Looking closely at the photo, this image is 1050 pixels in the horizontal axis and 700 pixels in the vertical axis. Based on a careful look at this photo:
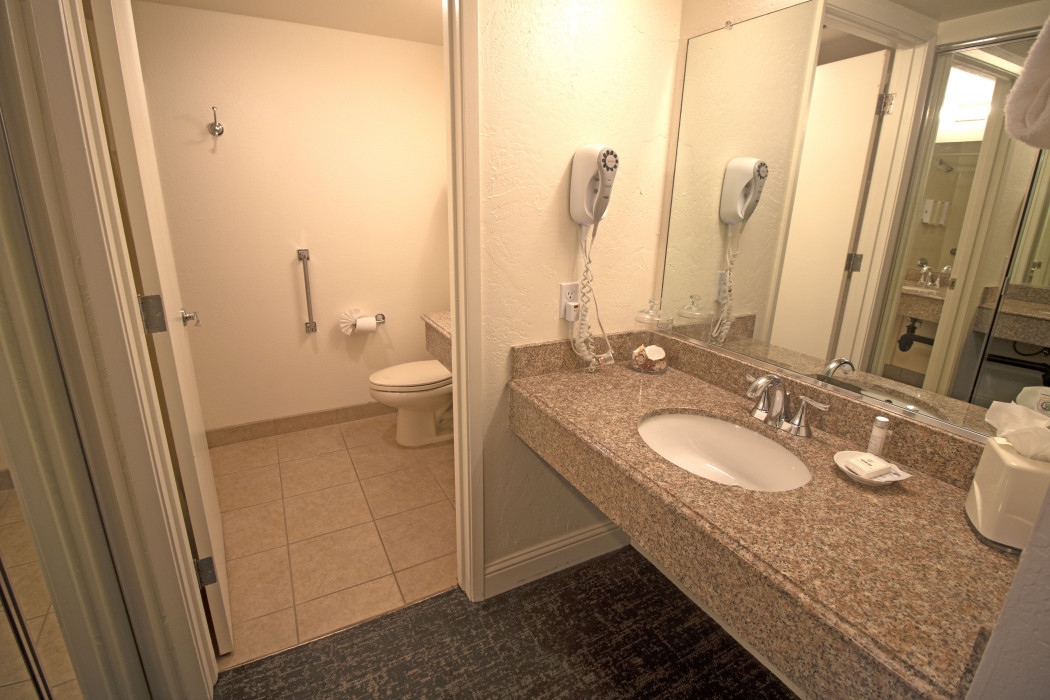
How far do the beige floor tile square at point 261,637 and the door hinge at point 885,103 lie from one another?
220 centimetres

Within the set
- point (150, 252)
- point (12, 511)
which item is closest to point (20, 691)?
point (12, 511)

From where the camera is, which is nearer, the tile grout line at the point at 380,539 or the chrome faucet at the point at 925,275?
the chrome faucet at the point at 925,275

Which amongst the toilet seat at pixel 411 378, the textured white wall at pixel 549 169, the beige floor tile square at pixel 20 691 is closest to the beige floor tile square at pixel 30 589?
the beige floor tile square at pixel 20 691

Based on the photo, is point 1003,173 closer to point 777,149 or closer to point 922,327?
point 922,327

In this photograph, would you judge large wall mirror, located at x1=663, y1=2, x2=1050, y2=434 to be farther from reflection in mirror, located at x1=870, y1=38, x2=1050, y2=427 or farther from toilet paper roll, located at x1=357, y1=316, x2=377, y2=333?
toilet paper roll, located at x1=357, y1=316, x2=377, y2=333

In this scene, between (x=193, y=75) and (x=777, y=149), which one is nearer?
(x=777, y=149)

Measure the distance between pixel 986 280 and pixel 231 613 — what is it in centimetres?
231

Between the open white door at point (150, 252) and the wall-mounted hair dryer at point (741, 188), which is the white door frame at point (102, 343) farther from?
the wall-mounted hair dryer at point (741, 188)

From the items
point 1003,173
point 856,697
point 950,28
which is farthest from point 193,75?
point 856,697

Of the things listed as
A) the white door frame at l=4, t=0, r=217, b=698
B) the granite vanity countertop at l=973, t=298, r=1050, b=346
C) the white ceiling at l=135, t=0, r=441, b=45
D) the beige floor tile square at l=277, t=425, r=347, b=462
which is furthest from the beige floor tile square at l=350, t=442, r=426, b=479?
the granite vanity countertop at l=973, t=298, r=1050, b=346

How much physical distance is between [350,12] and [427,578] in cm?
249

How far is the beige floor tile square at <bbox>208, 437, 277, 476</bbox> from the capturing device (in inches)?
99.3

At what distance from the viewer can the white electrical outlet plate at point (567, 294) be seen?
5.01 ft

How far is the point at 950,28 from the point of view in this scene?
0.98 m
